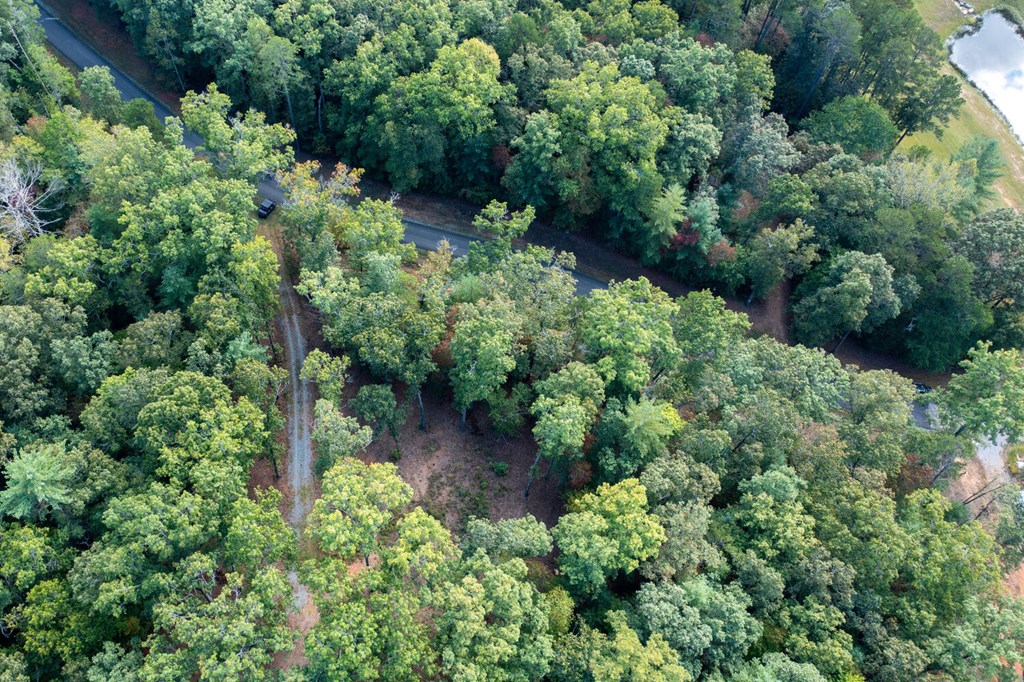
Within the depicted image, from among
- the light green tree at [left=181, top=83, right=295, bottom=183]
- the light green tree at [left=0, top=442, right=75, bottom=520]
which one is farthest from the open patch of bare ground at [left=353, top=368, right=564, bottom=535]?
the light green tree at [left=181, top=83, right=295, bottom=183]

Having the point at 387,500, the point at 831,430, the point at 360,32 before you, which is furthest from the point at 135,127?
the point at 831,430

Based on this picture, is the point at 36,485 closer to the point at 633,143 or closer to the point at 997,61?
the point at 633,143

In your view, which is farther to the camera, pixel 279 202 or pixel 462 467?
pixel 279 202

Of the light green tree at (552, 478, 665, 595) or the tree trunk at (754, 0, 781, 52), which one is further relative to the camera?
the tree trunk at (754, 0, 781, 52)

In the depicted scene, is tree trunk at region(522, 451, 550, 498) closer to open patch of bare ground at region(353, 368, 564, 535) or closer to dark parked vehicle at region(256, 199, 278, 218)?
open patch of bare ground at region(353, 368, 564, 535)

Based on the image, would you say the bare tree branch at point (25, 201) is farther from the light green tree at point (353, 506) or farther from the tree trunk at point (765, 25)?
the tree trunk at point (765, 25)

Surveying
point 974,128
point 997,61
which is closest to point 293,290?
point 974,128
